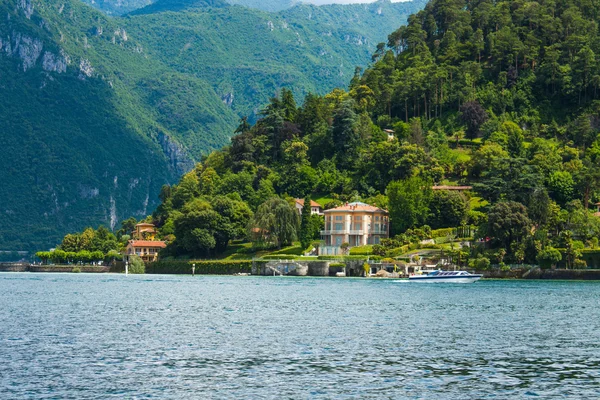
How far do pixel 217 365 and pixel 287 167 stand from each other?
456ft

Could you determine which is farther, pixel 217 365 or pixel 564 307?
pixel 564 307

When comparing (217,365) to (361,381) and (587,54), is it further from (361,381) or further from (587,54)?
(587,54)

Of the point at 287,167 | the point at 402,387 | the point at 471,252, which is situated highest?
the point at 287,167

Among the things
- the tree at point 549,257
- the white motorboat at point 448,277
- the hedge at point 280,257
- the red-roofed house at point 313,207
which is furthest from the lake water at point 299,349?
the red-roofed house at point 313,207

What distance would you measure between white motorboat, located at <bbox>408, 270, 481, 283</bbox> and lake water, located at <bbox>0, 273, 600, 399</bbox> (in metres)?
37.9

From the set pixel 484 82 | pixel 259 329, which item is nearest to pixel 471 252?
pixel 484 82

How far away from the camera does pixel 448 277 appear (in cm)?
11331

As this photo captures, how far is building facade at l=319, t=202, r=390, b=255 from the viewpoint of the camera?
145 m

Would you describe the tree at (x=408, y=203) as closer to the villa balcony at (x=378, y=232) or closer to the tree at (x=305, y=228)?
the villa balcony at (x=378, y=232)

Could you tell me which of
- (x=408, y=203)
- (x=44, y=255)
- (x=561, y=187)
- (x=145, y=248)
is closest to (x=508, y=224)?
(x=408, y=203)

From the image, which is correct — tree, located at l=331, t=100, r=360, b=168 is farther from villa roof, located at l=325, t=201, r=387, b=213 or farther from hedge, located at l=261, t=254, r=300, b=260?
hedge, located at l=261, t=254, r=300, b=260

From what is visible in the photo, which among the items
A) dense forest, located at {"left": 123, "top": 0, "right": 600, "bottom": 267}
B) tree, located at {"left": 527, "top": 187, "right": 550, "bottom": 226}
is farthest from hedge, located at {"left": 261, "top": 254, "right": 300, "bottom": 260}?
tree, located at {"left": 527, "top": 187, "right": 550, "bottom": 226}

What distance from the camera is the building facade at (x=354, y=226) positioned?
14462 centimetres

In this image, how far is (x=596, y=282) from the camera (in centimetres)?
11031
